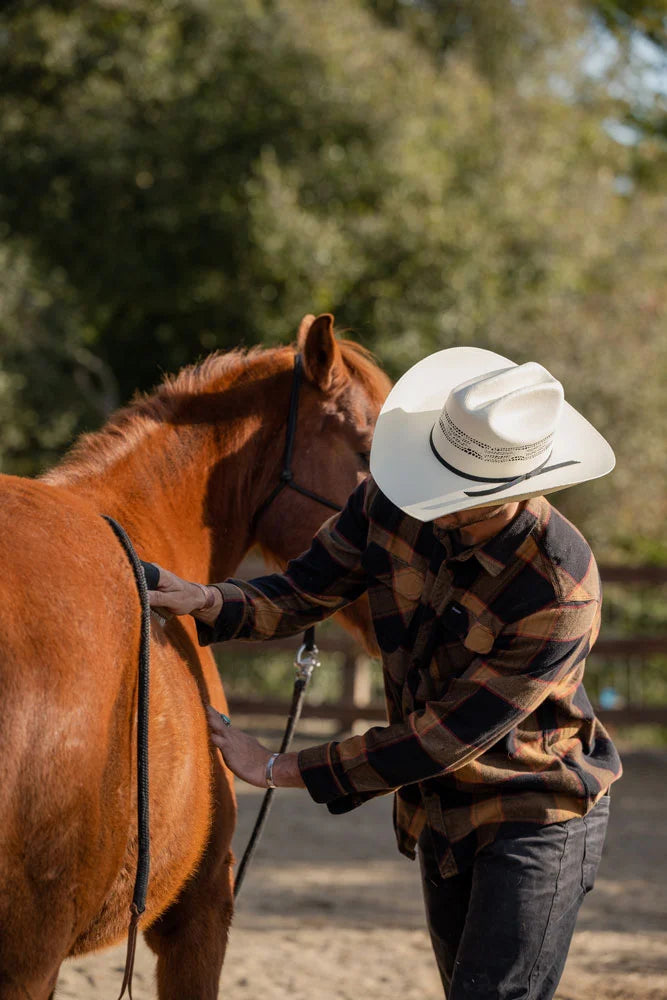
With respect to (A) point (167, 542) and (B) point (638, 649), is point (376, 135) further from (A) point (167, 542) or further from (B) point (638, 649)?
(A) point (167, 542)

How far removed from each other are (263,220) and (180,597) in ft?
30.3

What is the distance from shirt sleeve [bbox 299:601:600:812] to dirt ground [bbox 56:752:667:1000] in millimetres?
2363

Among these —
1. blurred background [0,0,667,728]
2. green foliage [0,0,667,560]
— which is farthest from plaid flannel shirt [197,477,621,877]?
green foliage [0,0,667,560]

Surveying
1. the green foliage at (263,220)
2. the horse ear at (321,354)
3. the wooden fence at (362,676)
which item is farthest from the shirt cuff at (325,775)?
the green foliage at (263,220)

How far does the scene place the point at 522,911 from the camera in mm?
2047

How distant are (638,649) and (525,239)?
6109 millimetres

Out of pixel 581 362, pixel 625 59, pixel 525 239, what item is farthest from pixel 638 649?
pixel 625 59

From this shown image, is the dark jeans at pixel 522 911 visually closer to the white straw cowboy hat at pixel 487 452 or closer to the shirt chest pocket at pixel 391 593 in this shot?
the shirt chest pocket at pixel 391 593

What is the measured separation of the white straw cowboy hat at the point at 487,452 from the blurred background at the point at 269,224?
862cm

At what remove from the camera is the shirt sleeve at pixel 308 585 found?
2.34 meters

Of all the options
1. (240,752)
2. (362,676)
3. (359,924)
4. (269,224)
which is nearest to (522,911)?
(240,752)

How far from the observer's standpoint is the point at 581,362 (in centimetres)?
1202

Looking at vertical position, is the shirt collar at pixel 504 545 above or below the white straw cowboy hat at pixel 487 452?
below

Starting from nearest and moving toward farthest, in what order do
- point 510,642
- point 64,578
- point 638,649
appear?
point 64,578
point 510,642
point 638,649
